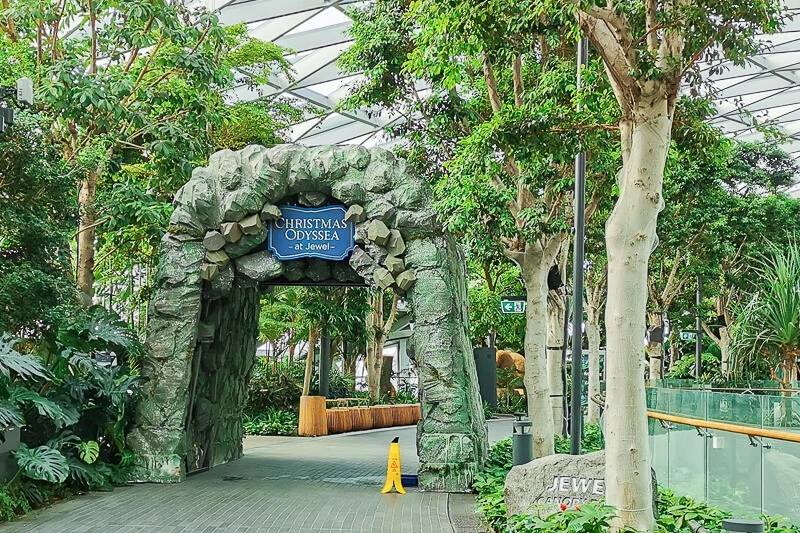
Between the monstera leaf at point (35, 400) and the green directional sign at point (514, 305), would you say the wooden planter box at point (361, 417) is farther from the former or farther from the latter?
the monstera leaf at point (35, 400)

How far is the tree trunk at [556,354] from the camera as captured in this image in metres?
17.5

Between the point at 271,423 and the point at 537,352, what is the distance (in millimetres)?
13044

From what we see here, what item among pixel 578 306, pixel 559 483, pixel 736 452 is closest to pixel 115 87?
pixel 578 306

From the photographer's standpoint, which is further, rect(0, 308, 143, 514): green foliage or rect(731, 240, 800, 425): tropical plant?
rect(731, 240, 800, 425): tropical plant

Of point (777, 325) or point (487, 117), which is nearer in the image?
point (777, 325)

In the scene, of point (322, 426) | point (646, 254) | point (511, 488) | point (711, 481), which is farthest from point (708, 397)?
point (322, 426)

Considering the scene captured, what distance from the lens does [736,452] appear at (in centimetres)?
834

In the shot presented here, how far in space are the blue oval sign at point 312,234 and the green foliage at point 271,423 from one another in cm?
1239

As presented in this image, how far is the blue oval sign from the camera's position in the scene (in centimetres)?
1360

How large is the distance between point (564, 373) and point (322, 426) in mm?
10564

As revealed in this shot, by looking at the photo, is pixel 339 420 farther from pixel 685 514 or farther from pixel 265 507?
pixel 685 514

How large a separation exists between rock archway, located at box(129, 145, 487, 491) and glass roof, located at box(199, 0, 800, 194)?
8.59 feet

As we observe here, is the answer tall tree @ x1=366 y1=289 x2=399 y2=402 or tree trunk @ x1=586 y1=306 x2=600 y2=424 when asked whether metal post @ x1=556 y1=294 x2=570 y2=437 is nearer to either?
tree trunk @ x1=586 y1=306 x2=600 y2=424

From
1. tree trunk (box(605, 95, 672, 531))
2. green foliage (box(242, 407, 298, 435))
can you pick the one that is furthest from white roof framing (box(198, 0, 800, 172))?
tree trunk (box(605, 95, 672, 531))
